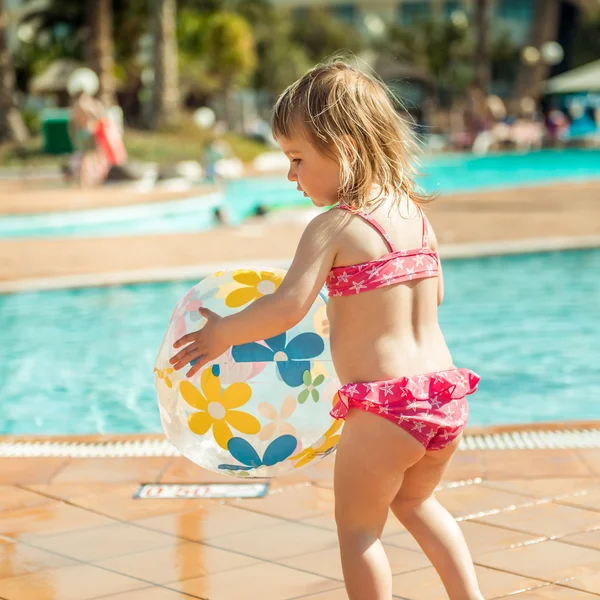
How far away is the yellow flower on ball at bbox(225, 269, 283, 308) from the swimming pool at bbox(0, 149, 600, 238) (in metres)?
0.46

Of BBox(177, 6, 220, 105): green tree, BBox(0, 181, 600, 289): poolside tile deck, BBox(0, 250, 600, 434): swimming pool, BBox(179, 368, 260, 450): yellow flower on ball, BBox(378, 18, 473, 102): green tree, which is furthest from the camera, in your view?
BBox(378, 18, 473, 102): green tree

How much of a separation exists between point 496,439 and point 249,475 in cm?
177

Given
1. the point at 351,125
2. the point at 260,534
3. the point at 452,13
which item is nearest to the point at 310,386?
the point at 351,125

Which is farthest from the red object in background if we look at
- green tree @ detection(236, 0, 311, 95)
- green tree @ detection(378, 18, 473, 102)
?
→ green tree @ detection(378, 18, 473, 102)

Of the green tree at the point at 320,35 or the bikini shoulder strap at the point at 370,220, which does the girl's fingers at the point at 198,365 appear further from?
the green tree at the point at 320,35

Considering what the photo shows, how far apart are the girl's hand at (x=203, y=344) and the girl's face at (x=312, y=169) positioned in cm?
37

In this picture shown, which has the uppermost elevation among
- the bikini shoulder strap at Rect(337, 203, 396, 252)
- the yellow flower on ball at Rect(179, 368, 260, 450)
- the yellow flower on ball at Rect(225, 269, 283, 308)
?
the bikini shoulder strap at Rect(337, 203, 396, 252)

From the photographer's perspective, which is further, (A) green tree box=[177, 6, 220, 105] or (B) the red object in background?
(A) green tree box=[177, 6, 220, 105]

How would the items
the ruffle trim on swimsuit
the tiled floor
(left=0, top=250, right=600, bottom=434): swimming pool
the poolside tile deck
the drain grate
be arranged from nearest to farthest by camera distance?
the ruffle trim on swimsuit
the tiled floor
the drain grate
(left=0, top=250, right=600, bottom=434): swimming pool
the poolside tile deck

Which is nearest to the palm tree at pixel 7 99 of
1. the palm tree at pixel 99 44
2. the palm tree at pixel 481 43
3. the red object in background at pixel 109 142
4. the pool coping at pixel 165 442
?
the palm tree at pixel 99 44

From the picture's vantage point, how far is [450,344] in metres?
7.26

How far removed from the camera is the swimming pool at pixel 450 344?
5867mm

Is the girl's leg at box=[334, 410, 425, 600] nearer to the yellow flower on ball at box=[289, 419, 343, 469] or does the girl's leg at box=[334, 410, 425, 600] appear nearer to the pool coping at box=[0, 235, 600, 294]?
the yellow flower on ball at box=[289, 419, 343, 469]

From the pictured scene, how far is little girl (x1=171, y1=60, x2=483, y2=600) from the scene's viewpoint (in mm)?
2217
